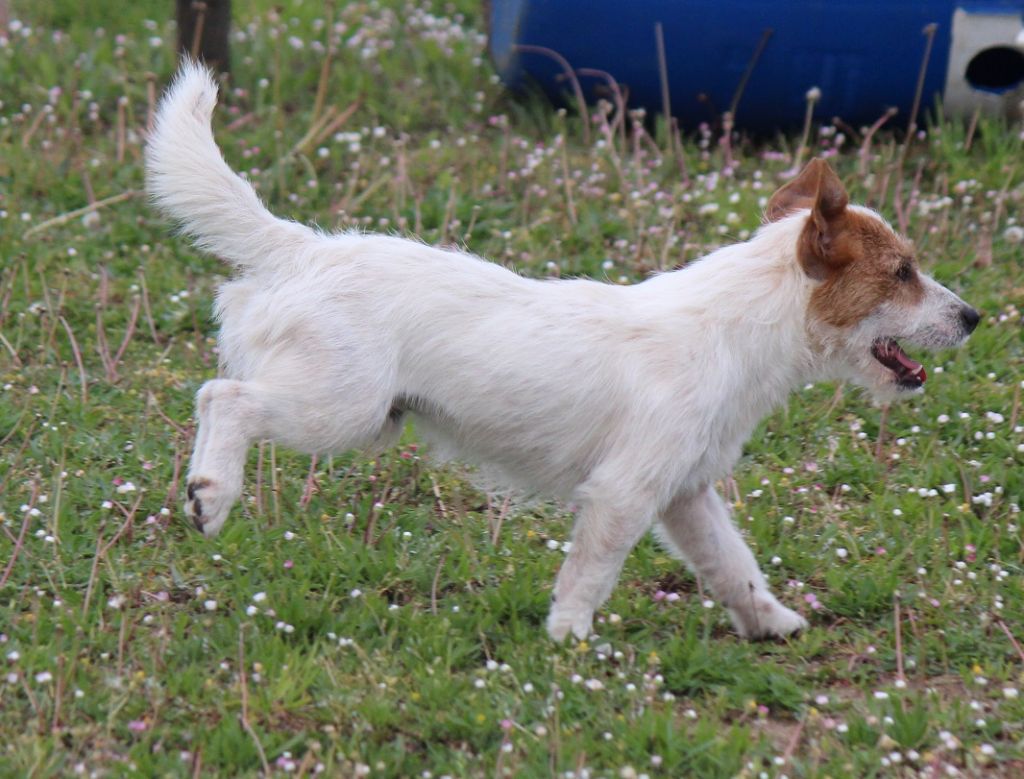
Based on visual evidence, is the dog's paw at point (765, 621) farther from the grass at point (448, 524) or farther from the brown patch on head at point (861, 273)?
the brown patch on head at point (861, 273)

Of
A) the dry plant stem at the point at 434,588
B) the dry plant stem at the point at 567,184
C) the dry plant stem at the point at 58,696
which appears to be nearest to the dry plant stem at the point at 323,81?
the dry plant stem at the point at 567,184

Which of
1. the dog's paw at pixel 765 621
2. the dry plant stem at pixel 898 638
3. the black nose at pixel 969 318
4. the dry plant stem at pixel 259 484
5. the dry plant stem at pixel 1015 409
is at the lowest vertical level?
the dry plant stem at pixel 259 484

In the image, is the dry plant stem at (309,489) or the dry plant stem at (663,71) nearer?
the dry plant stem at (309,489)

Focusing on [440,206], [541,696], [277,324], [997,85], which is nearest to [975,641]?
[541,696]

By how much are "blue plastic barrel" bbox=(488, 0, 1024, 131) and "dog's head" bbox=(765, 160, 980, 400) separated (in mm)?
2985

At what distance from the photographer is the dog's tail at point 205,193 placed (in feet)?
14.3

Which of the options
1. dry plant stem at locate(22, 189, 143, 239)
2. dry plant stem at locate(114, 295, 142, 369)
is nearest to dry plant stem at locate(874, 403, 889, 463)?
dry plant stem at locate(114, 295, 142, 369)

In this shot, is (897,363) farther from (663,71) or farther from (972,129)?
(663,71)

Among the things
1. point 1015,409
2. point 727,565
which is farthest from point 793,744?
point 1015,409

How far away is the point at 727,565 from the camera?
174 inches

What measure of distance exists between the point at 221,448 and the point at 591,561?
1106 mm

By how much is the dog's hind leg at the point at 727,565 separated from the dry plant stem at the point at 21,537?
6.55 feet

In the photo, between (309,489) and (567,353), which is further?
(309,489)

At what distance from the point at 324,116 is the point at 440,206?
1069 millimetres
